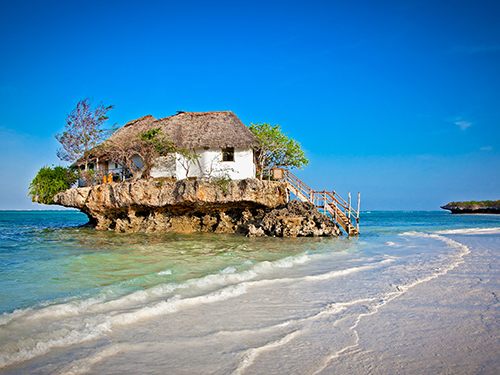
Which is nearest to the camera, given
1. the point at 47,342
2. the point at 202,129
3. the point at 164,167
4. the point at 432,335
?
the point at 47,342

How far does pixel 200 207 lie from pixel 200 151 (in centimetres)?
397

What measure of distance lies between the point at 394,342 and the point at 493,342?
1435mm

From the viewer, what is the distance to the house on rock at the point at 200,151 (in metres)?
20.9

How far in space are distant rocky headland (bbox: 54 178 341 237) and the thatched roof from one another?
2.85 m

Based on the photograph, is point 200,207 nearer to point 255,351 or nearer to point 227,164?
point 227,164

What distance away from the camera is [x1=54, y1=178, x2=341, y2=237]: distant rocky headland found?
64.2ft

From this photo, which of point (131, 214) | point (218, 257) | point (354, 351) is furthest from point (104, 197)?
point (354, 351)

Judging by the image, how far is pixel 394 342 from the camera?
438 cm

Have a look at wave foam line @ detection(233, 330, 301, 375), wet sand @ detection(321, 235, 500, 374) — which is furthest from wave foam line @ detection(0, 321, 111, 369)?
wet sand @ detection(321, 235, 500, 374)

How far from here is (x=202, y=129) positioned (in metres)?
22.3

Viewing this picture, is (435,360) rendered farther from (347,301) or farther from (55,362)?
(55,362)

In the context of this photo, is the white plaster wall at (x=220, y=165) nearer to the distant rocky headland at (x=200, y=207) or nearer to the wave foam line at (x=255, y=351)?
the distant rocky headland at (x=200, y=207)

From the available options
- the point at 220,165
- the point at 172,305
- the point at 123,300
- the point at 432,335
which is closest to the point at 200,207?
the point at 220,165

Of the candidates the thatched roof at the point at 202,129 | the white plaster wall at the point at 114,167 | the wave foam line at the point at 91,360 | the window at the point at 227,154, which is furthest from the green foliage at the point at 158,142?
the wave foam line at the point at 91,360
